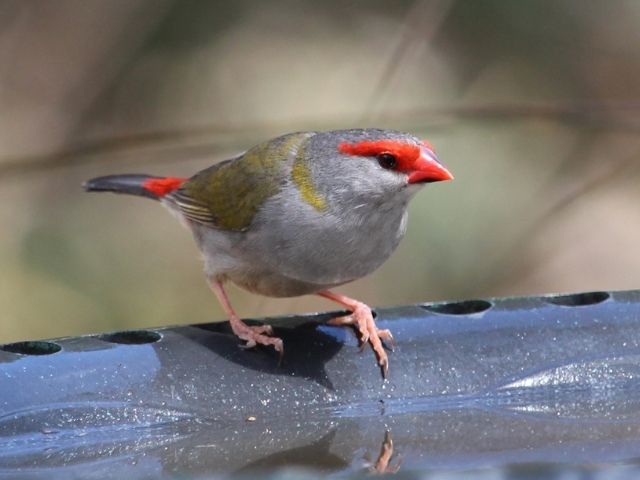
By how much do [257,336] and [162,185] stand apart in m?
1.80

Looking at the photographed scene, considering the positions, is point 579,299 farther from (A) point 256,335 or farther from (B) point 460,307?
(A) point 256,335

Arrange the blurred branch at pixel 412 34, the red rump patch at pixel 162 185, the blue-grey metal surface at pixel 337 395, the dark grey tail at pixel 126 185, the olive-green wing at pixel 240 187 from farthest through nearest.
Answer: the dark grey tail at pixel 126 185, the red rump patch at pixel 162 185, the blurred branch at pixel 412 34, the olive-green wing at pixel 240 187, the blue-grey metal surface at pixel 337 395

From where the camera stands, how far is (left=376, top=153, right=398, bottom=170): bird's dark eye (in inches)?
173

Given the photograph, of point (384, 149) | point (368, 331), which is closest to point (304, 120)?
point (384, 149)

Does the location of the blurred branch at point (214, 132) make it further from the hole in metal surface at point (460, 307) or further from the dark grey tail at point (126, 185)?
the hole in metal surface at point (460, 307)

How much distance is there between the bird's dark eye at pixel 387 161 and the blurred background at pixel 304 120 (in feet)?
9.01

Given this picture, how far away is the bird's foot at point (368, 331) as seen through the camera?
3900 mm

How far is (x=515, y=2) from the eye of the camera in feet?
28.0

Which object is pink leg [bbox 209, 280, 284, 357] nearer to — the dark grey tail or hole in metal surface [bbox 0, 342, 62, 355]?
hole in metal surface [bbox 0, 342, 62, 355]

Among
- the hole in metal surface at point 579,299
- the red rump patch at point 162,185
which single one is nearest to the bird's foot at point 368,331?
the hole in metal surface at point 579,299

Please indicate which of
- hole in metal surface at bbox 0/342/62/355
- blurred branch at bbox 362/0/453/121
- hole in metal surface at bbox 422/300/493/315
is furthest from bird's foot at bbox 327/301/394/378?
blurred branch at bbox 362/0/453/121

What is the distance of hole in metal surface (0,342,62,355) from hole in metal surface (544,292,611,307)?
1540mm

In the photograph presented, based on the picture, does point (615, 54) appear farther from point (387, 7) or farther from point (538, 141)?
point (387, 7)

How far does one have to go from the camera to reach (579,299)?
13.9 feet
